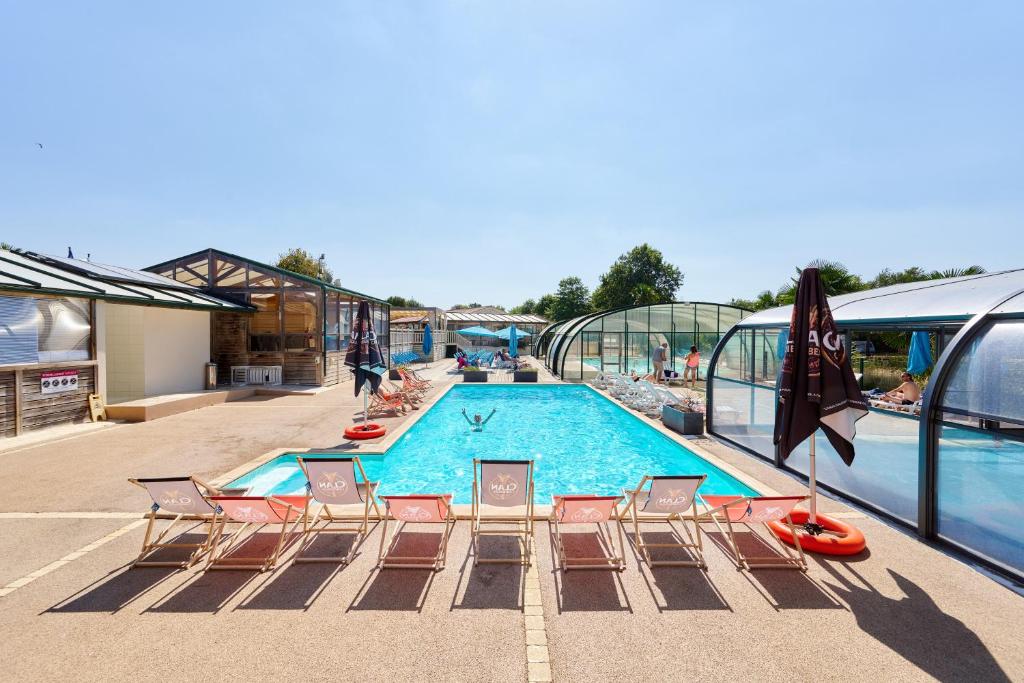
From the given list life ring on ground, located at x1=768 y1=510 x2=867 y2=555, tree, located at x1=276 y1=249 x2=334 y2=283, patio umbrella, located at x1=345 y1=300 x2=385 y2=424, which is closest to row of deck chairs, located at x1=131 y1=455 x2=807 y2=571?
life ring on ground, located at x1=768 y1=510 x2=867 y2=555

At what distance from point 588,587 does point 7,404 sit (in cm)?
1132

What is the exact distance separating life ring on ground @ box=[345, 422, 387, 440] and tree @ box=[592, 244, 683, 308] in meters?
42.7

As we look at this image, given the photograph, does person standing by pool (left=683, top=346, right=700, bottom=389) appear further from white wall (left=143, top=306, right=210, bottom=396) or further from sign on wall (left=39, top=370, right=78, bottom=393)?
sign on wall (left=39, top=370, right=78, bottom=393)

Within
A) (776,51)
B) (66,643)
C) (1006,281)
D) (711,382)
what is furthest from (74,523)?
(776,51)

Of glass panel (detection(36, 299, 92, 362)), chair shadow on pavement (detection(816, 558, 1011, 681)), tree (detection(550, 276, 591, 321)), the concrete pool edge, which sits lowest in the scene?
chair shadow on pavement (detection(816, 558, 1011, 681))

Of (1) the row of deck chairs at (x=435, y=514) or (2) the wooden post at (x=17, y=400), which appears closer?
(1) the row of deck chairs at (x=435, y=514)

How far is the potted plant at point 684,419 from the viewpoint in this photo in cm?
854

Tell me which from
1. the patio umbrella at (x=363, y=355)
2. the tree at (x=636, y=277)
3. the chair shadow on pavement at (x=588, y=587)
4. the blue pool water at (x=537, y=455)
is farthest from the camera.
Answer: the tree at (x=636, y=277)

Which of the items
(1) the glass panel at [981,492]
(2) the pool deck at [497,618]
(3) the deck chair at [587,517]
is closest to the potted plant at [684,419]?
(2) the pool deck at [497,618]

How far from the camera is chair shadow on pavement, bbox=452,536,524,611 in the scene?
325cm

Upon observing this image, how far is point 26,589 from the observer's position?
3.39m

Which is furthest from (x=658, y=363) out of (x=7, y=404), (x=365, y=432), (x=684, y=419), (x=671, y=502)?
(x=7, y=404)

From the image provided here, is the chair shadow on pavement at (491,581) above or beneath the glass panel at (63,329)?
beneath

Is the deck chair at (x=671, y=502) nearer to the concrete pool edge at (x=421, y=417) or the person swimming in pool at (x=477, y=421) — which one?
the concrete pool edge at (x=421, y=417)
